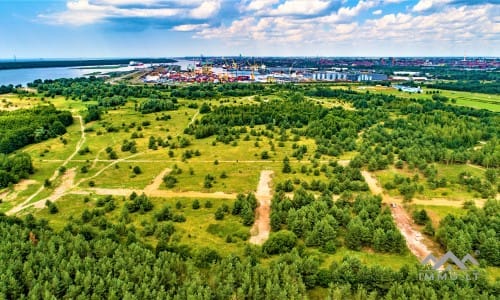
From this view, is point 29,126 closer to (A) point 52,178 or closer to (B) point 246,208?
(A) point 52,178

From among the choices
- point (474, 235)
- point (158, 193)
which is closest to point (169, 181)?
point (158, 193)

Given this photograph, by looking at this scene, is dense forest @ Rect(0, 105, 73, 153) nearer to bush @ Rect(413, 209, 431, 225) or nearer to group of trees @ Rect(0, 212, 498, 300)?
group of trees @ Rect(0, 212, 498, 300)

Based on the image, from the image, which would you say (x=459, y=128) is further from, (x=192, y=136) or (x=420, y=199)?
(x=192, y=136)

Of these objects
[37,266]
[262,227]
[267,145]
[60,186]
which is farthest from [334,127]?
[37,266]

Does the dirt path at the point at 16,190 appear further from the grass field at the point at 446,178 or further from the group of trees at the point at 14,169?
the grass field at the point at 446,178

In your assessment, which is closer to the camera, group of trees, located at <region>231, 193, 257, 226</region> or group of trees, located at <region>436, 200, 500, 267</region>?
group of trees, located at <region>436, 200, 500, 267</region>

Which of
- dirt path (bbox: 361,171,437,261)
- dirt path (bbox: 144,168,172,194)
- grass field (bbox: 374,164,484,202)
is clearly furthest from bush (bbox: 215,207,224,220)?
grass field (bbox: 374,164,484,202)

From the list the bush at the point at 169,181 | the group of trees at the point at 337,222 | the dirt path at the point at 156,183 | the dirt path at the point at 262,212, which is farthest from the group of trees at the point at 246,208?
the dirt path at the point at 156,183

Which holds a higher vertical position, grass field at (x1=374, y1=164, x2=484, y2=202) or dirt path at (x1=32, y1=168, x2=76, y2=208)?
grass field at (x1=374, y1=164, x2=484, y2=202)
